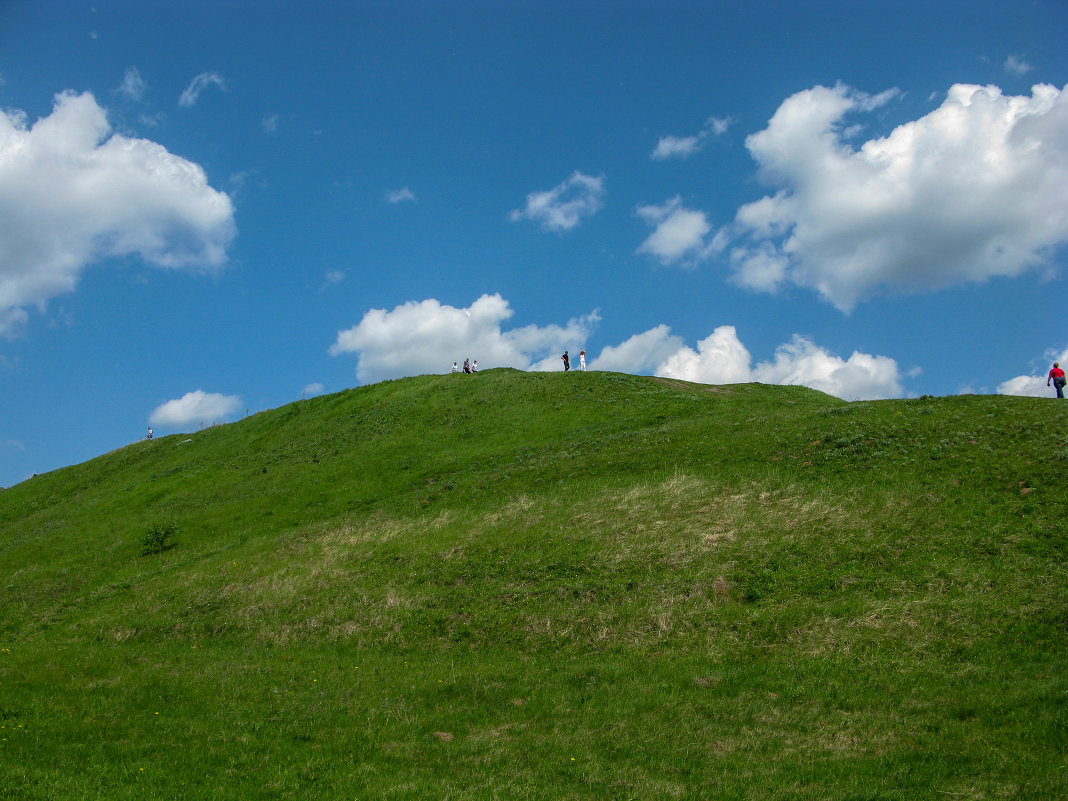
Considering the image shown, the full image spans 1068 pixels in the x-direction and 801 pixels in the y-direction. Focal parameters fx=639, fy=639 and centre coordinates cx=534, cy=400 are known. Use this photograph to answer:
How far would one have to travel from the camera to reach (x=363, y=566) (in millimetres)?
24812

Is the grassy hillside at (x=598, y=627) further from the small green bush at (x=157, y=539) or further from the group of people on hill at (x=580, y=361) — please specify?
the group of people on hill at (x=580, y=361)

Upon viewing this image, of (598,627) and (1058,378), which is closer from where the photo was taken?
(598,627)

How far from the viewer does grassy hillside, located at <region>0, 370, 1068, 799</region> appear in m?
11.2

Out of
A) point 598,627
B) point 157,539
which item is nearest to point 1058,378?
point 598,627

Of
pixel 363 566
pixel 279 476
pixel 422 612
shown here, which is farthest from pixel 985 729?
pixel 279 476

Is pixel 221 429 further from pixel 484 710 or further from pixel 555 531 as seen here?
pixel 484 710

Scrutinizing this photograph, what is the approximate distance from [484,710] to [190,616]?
45.2 feet

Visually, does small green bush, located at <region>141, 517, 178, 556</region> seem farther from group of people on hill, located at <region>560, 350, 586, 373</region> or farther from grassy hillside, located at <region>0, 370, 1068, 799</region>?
group of people on hill, located at <region>560, 350, 586, 373</region>

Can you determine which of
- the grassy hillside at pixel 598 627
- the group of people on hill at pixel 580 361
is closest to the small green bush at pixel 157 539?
the grassy hillside at pixel 598 627

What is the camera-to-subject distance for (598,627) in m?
18.3

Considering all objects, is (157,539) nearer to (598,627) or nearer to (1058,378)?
(598,627)

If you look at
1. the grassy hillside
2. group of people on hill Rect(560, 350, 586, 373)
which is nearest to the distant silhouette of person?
the grassy hillside

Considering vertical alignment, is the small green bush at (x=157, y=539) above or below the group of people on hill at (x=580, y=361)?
below

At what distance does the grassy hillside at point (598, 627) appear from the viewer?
1118 centimetres
